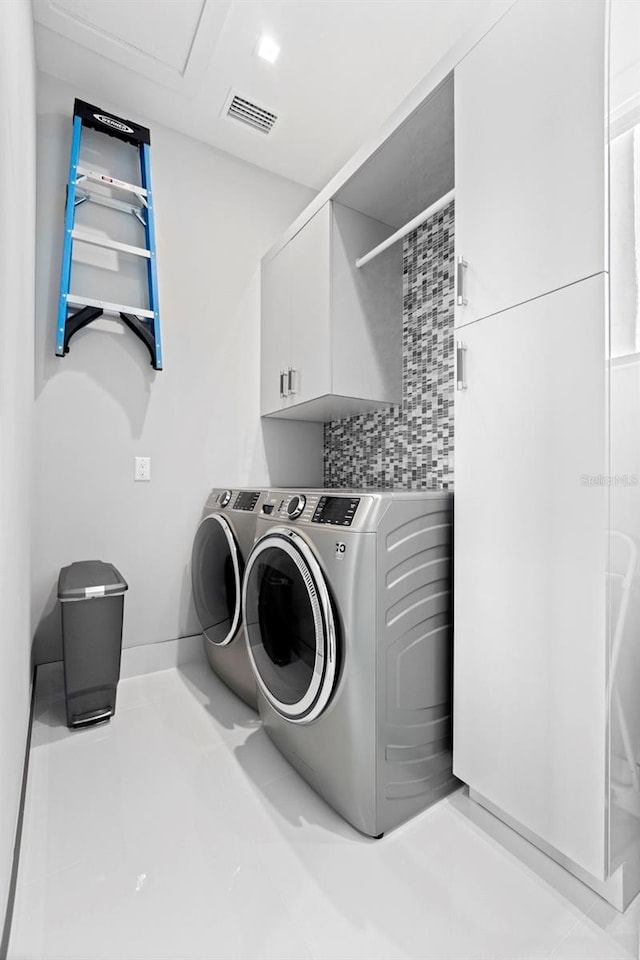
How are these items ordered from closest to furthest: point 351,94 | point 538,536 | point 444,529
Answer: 1. point 538,536
2. point 444,529
3. point 351,94

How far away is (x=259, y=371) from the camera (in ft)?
8.54

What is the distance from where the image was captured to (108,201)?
212cm

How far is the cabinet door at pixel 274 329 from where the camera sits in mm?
2340

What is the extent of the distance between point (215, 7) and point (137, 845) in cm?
282

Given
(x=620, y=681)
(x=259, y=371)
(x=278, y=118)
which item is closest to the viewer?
(x=620, y=681)

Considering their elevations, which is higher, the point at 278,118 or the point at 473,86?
the point at 278,118

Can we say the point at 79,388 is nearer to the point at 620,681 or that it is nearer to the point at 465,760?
the point at 465,760

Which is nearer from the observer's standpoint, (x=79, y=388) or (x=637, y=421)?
(x=637, y=421)

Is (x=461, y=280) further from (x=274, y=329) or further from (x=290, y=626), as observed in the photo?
(x=274, y=329)

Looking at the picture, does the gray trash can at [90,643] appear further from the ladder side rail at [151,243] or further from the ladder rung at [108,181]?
the ladder rung at [108,181]

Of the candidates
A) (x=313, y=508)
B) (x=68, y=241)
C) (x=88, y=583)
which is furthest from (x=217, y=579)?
(x=68, y=241)

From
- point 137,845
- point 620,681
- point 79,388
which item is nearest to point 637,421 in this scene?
point 620,681

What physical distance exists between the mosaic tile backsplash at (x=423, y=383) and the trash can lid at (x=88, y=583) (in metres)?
1.30

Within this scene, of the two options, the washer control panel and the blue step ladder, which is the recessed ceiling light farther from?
the washer control panel
